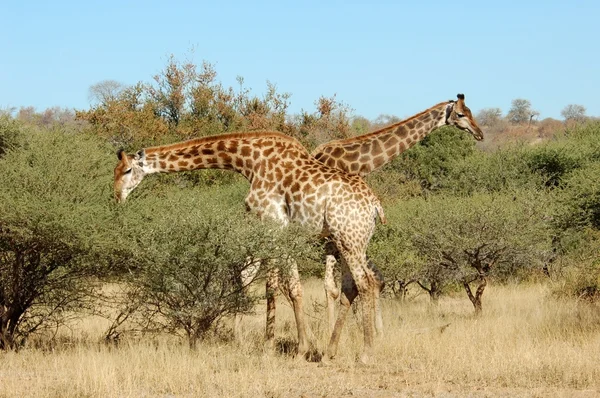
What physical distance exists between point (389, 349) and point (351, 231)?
1.54 meters

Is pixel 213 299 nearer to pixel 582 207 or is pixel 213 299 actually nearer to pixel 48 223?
pixel 48 223

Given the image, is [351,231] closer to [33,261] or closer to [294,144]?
[294,144]

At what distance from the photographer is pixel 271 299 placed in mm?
10422

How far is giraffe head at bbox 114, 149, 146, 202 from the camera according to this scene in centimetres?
1080

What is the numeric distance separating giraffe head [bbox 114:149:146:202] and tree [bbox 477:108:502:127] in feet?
242

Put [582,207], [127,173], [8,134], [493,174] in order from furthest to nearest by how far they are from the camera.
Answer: [493,174], [582,207], [8,134], [127,173]

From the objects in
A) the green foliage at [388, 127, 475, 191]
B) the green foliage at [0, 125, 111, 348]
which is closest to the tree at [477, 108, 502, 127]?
the green foliage at [388, 127, 475, 191]

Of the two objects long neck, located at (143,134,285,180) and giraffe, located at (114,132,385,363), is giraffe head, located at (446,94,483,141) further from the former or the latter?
long neck, located at (143,134,285,180)

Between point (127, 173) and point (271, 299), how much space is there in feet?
7.47

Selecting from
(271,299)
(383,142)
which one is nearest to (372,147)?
(383,142)

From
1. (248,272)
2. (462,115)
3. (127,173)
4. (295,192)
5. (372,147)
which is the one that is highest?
(462,115)

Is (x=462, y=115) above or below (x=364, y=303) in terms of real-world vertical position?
above

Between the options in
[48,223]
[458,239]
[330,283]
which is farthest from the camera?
[458,239]

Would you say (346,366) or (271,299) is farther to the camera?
(271,299)
